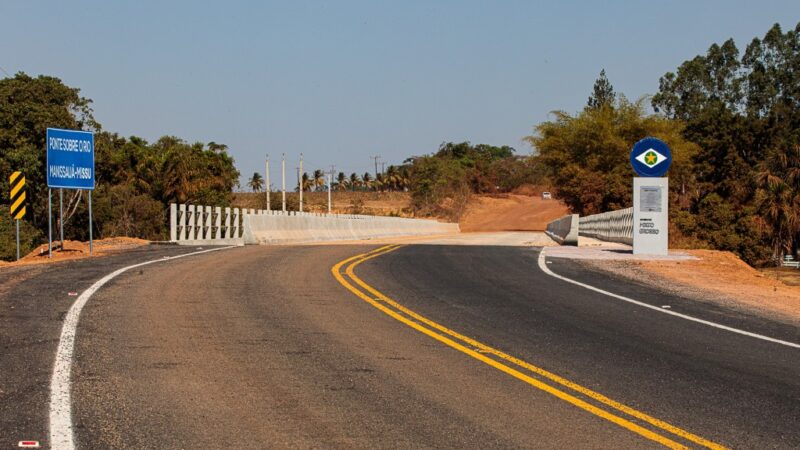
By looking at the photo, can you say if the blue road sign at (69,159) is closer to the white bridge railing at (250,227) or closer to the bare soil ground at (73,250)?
the bare soil ground at (73,250)

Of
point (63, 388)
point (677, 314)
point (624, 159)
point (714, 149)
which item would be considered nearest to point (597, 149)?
point (624, 159)

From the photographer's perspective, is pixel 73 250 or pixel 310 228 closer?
pixel 73 250

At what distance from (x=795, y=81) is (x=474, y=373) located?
89.7 meters

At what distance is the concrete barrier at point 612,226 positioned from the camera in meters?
26.5

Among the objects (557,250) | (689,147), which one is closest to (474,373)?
(557,250)

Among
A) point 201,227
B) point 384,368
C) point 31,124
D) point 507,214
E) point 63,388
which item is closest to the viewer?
point 63,388

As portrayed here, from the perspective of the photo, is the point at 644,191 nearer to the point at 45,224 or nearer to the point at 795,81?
the point at 45,224

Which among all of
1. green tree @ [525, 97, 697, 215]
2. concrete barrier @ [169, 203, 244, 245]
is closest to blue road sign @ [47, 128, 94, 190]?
concrete barrier @ [169, 203, 244, 245]

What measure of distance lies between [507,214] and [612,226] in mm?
91890

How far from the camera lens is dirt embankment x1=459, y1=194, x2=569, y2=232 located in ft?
358

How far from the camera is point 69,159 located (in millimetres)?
23125

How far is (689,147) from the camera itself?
78.5 meters

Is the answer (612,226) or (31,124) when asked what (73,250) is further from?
(31,124)

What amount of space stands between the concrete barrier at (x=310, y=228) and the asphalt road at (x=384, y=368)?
51.8ft
